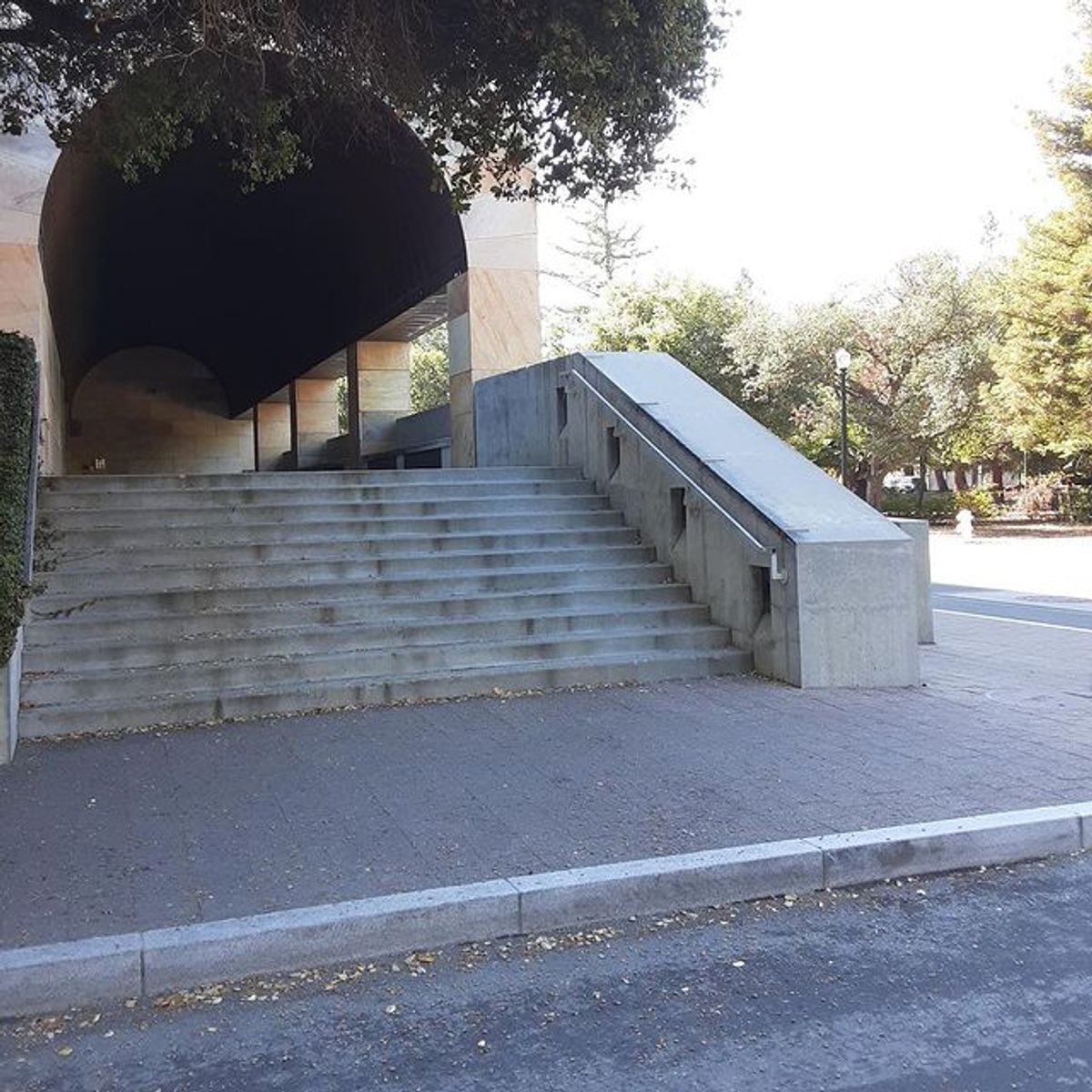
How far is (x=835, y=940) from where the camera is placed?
3979mm

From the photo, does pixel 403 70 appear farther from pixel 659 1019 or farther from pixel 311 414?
pixel 311 414

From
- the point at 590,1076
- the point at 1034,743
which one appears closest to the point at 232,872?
the point at 590,1076

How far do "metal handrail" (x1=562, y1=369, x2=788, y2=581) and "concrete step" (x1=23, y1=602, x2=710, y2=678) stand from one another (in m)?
0.81

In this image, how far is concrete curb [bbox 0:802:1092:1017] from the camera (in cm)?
356

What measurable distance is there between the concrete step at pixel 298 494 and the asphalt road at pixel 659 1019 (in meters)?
6.10

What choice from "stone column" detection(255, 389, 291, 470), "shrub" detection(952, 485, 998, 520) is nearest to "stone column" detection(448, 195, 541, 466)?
"stone column" detection(255, 389, 291, 470)

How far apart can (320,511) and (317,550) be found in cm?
72

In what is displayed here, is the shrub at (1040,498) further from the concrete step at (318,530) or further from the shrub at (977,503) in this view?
the concrete step at (318,530)

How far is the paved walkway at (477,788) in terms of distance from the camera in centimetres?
427

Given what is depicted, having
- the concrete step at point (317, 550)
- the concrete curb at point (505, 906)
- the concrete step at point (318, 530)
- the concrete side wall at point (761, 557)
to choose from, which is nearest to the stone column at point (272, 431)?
the concrete side wall at point (761, 557)

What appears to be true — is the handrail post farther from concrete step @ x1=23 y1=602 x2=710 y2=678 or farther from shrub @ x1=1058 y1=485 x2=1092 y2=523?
shrub @ x1=1058 y1=485 x2=1092 y2=523

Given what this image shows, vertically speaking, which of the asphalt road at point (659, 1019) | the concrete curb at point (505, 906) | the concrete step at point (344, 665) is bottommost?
the asphalt road at point (659, 1019)

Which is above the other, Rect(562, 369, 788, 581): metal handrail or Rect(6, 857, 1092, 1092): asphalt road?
Rect(562, 369, 788, 581): metal handrail

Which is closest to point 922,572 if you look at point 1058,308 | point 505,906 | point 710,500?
point 710,500
